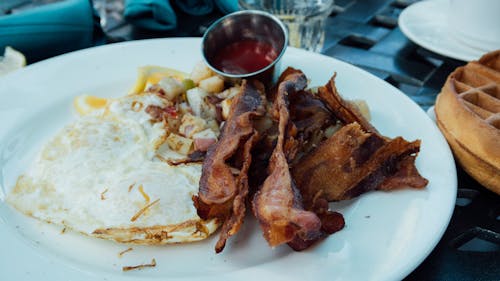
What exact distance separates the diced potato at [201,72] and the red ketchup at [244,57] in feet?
0.21

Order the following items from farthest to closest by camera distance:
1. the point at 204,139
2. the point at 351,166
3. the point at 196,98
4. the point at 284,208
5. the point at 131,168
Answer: the point at 196,98, the point at 204,139, the point at 131,168, the point at 351,166, the point at 284,208

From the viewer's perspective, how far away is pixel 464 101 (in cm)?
188

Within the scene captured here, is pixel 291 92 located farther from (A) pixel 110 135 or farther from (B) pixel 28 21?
(B) pixel 28 21

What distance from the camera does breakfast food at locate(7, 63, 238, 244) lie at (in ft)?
5.37

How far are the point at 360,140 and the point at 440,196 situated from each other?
0.35 meters

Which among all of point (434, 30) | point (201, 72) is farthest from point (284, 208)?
point (434, 30)

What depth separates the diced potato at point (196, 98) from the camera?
2.24m

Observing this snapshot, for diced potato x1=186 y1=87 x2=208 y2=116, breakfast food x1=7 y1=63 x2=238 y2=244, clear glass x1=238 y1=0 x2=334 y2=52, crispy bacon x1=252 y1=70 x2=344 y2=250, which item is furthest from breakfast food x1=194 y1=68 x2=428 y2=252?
clear glass x1=238 y1=0 x2=334 y2=52

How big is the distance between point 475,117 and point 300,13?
1.50 metres

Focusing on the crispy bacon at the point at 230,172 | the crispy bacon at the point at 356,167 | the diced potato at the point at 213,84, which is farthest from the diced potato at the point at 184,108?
the crispy bacon at the point at 356,167

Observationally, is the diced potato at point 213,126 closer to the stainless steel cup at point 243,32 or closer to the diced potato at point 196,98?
the diced potato at point 196,98

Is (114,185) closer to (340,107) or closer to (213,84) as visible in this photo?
(213,84)

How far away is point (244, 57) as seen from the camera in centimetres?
249

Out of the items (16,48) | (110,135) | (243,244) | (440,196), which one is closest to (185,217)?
(243,244)
